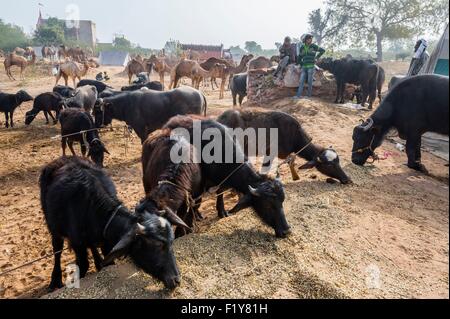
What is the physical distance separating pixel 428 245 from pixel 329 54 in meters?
17.5

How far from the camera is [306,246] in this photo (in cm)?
414

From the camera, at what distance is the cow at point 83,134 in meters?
7.63

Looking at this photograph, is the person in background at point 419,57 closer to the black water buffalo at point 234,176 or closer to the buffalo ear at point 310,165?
the buffalo ear at point 310,165

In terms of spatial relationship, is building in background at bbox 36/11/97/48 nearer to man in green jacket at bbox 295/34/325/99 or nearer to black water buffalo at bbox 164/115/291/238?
man in green jacket at bbox 295/34/325/99

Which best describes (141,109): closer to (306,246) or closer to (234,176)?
(234,176)

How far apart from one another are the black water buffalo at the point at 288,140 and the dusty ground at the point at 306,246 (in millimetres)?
378

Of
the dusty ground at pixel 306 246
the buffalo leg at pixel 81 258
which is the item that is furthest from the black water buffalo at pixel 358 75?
the buffalo leg at pixel 81 258

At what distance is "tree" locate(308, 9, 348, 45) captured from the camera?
33.7m

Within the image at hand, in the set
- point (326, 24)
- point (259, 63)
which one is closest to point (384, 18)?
point (326, 24)

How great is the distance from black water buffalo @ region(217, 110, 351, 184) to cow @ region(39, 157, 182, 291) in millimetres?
3260

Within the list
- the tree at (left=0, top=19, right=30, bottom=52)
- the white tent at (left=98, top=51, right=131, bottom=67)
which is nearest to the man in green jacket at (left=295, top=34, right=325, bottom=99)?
the white tent at (left=98, top=51, right=131, bottom=67)
